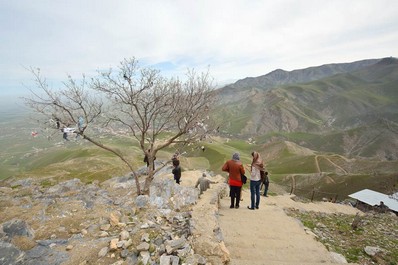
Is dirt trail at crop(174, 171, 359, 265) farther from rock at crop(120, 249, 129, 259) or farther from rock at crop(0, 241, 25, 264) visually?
rock at crop(0, 241, 25, 264)

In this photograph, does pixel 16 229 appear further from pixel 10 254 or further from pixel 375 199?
pixel 375 199

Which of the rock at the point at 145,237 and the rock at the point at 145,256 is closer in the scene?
the rock at the point at 145,256

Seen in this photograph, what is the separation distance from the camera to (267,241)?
392 inches

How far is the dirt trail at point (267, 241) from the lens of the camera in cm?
879

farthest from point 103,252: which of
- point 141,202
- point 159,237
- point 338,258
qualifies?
point 338,258

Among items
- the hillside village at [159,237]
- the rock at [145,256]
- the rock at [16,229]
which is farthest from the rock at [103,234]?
the rock at [145,256]

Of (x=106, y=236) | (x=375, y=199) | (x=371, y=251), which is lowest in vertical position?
(x=375, y=199)

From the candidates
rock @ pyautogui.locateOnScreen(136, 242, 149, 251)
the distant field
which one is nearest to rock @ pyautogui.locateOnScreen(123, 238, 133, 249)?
rock @ pyautogui.locateOnScreen(136, 242, 149, 251)

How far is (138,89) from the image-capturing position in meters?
16.3

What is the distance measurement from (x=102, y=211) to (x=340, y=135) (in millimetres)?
179848

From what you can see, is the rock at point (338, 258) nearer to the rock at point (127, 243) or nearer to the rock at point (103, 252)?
the rock at point (127, 243)

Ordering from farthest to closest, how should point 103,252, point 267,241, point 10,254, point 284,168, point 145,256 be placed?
point 284,168 < point 267,241 < point 103,252 < point 10,254 < point 145,256

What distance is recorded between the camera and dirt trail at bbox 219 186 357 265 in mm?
8789

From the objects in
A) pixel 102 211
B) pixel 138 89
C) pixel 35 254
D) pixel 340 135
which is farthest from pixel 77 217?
pixel 340 135
